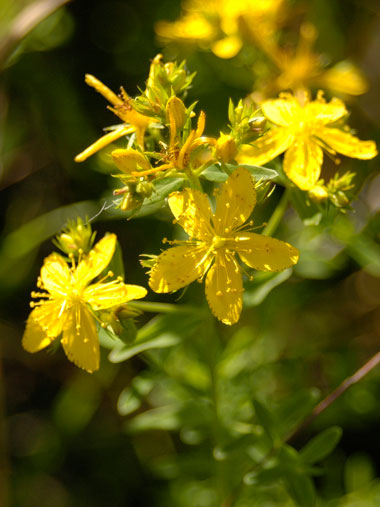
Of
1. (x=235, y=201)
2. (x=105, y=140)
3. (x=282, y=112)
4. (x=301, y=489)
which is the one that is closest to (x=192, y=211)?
Answer: (x=235, y=201)

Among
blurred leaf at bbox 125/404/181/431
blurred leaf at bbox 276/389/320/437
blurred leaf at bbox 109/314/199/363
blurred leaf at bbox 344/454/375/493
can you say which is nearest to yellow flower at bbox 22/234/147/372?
blurred leaf at bbox 109/314/199/363

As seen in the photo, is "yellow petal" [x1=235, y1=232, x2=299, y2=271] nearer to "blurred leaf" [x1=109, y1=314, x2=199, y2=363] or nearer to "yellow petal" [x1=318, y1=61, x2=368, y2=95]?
"blurred leaf" [x1=109, y1=314, x2=199, y2=363]

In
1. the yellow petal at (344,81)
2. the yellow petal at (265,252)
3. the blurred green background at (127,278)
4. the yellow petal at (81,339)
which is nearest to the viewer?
the yellow petal at (265,252)

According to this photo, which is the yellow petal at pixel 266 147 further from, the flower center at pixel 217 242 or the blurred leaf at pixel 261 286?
the blurred leaf at pixel 261 286

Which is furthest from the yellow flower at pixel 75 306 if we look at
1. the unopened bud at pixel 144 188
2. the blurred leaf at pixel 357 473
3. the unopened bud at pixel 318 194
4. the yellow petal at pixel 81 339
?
the blurred leaf at pixel 357 473

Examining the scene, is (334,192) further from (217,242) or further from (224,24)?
(224,24)

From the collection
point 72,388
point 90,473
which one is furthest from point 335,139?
point 90,473
